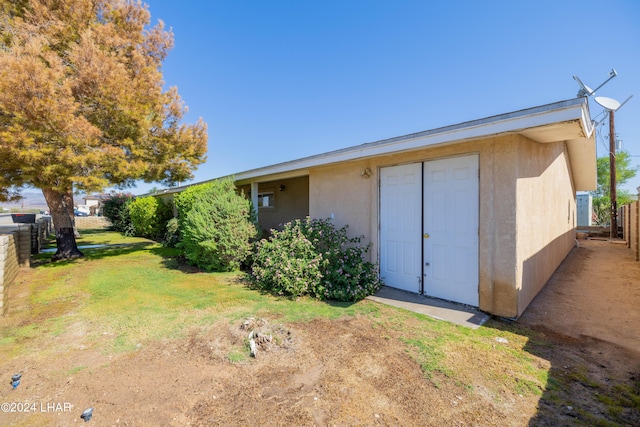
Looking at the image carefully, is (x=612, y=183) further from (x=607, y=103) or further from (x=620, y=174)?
(x=620, y=174)

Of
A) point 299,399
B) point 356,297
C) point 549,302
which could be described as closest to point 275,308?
point 356,297

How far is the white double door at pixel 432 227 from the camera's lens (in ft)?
16.3

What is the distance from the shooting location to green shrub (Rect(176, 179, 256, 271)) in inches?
302

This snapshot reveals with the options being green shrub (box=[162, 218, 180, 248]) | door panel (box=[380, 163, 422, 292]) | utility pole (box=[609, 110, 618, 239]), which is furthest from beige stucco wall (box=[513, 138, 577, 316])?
utility pole (box=[609, 110, 618, 239])

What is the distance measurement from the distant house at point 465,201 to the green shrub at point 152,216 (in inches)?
448

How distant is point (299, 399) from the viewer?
2668mm

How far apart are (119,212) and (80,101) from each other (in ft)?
46.9

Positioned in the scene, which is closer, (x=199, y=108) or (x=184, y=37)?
(x=184, y=37)

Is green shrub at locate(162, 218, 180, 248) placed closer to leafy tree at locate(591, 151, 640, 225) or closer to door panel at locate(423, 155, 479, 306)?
door panel at locate(423, 155, 479, 306)

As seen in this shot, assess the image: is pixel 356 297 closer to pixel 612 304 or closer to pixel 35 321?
pixel 612 304

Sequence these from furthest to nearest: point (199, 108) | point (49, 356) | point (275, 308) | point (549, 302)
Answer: point (199, 108) < point (549, 302) < point (275, 308) < point (49, 356)

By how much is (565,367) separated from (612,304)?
3363 mm

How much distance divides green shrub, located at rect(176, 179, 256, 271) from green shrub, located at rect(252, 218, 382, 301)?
143cm

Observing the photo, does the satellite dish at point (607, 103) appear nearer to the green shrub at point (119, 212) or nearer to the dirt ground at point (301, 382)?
the dirt ground at point (301, 382)
